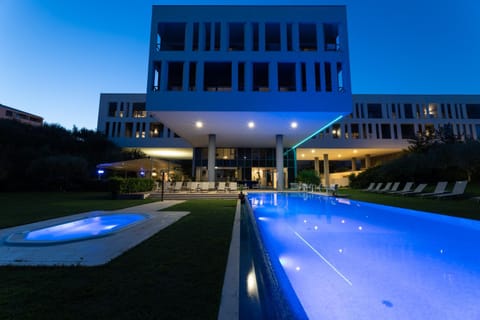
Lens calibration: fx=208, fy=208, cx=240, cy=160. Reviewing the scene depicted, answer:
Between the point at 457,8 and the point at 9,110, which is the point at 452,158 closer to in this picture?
the point at 457,8

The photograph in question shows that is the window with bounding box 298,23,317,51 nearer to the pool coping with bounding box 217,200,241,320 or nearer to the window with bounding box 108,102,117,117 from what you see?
the pool coping with bounding box 217,200,241,320

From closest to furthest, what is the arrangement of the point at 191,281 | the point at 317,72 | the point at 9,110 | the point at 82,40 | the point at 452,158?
the point at 191,281, the point at 317,72, the point at 452,158, the point at 82,40, the point at 9,110

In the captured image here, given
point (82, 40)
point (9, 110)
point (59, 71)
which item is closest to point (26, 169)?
point (82, 40)

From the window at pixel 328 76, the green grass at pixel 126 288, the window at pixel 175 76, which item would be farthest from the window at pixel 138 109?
the green grass at pixel 126 288

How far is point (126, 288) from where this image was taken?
203 cm

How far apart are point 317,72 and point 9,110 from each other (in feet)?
218

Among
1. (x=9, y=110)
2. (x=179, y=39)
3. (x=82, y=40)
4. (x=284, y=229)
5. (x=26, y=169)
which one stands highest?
(x=82, y=40)

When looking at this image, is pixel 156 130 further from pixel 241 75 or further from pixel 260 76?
pixel 260 76

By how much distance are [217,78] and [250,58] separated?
9.33 feet

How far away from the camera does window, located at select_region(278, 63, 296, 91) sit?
46.1 ft

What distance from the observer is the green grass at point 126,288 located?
1.62 meters

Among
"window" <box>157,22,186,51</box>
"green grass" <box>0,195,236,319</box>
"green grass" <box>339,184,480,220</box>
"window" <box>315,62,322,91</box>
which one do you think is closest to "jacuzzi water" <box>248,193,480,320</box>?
"green grass" <box>0,195,236,319</box>

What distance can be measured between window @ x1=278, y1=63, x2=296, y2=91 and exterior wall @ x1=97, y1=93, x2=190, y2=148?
15858mm

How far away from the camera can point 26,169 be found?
18.9m
